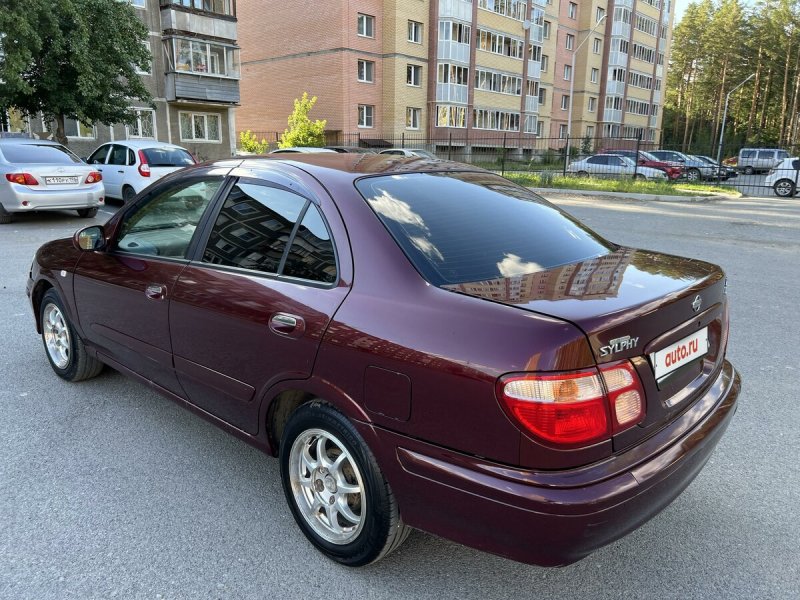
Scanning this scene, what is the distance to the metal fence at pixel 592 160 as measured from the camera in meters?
25.7

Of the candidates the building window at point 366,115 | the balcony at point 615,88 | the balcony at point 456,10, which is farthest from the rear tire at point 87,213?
the balcony at point 615,88

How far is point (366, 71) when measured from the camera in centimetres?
3853

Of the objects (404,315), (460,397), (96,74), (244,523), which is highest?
(96,74)

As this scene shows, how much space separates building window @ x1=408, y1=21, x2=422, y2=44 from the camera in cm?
3962

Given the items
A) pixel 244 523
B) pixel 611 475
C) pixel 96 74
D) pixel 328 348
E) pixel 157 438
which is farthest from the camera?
pixel 96 74

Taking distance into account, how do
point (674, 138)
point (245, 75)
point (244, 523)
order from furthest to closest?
point (674, 138), point (245, 75), point (244, 523)

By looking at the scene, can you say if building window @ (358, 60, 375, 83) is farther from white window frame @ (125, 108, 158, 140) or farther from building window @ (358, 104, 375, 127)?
white window frame @ (125, 108, 158, 140)

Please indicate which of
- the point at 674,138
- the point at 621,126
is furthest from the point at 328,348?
the point at 674,138

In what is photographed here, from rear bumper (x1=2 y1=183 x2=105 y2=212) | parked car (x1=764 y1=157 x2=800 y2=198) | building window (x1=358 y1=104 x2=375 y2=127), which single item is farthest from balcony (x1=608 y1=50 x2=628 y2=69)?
rear bumper (x1=2 y1=183 x2=105 y2=212)

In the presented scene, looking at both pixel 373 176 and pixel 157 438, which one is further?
pixel 157 438

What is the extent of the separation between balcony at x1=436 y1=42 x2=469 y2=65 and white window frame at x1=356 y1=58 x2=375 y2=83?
5.18 meters

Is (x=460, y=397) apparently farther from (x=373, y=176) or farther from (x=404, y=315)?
(x=373, y=176)

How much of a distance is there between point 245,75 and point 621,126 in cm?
3889

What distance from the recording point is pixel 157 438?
3592 millimetres
